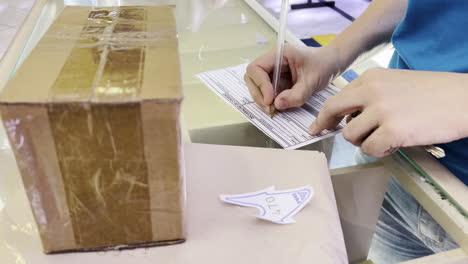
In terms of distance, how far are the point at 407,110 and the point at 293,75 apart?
10.0 inches

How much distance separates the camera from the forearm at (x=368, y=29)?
2.39 feet

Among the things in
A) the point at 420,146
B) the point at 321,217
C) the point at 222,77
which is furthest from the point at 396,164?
the point at 222,77

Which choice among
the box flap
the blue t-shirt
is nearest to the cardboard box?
the box flap

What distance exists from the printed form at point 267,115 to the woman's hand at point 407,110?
84mm

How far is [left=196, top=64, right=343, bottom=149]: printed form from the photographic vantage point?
1.85 ft

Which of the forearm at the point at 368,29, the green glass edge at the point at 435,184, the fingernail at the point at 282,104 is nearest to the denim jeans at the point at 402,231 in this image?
the green glass edge at the point at 435,184

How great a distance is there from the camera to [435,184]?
475mm

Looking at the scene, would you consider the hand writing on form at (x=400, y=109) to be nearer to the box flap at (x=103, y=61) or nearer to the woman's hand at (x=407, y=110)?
the woman's hand at (x=407, y=110)

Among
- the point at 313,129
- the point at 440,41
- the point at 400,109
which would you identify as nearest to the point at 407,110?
the point at 400,109

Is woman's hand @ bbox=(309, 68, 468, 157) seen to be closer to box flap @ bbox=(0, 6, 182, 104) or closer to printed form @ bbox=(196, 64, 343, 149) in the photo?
printed form @ bbox=(196, 64, 343, 149)

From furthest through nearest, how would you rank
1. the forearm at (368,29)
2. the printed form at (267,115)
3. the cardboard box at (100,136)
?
the forearm at (368,29) < the printed form at (267,115) < the cardboard box at (100,136)

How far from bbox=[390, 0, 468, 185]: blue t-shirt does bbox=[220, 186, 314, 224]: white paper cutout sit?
0.26 meters

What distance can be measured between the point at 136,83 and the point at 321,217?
226 millimetres

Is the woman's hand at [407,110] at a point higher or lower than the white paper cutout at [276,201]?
higher
